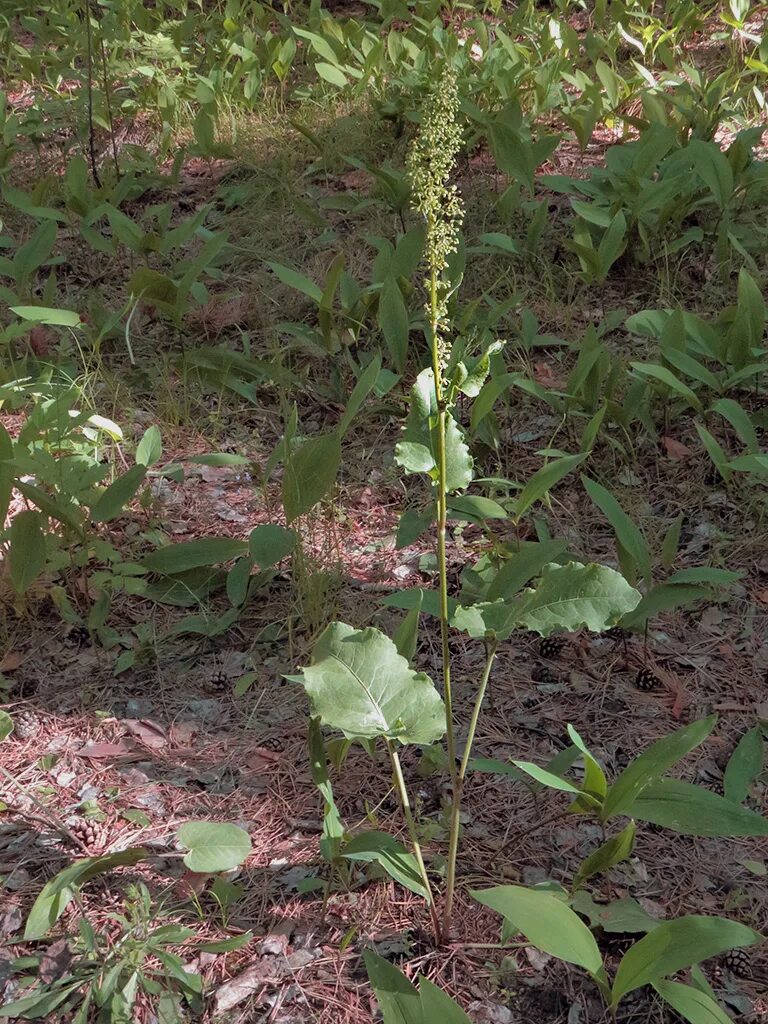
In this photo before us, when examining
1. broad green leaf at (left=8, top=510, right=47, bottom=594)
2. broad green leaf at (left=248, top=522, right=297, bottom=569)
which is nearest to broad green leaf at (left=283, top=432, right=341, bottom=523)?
broad green leaf at (left=248, top=522, right=297, bottom=569)

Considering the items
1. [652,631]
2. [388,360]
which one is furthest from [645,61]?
[652,631]

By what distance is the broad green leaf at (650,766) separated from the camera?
1.80m

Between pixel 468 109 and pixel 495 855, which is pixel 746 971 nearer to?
pixel 495 855

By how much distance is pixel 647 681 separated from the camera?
238cm

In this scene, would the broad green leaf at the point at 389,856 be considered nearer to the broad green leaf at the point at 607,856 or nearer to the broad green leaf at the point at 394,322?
the broad green leaf at the point at 607,856

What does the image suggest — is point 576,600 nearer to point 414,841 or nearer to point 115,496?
point 414,841

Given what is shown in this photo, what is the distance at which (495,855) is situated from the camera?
6.52ft

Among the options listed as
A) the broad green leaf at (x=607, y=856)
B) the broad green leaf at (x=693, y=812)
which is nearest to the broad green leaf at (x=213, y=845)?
the broad green leaf at (x=607, y=856)

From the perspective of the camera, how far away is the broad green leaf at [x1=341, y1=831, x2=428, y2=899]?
177cm

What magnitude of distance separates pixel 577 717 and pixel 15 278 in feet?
8.83

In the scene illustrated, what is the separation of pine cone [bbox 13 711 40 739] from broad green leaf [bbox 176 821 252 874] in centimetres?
55

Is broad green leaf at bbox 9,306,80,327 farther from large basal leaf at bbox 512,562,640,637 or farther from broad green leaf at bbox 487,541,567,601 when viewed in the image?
large basal leaf at bbox 512,562,640,637

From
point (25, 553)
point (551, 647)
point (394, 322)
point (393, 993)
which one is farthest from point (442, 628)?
point (394, 322)

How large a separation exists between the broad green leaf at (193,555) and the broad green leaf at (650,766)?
4.07 ft
